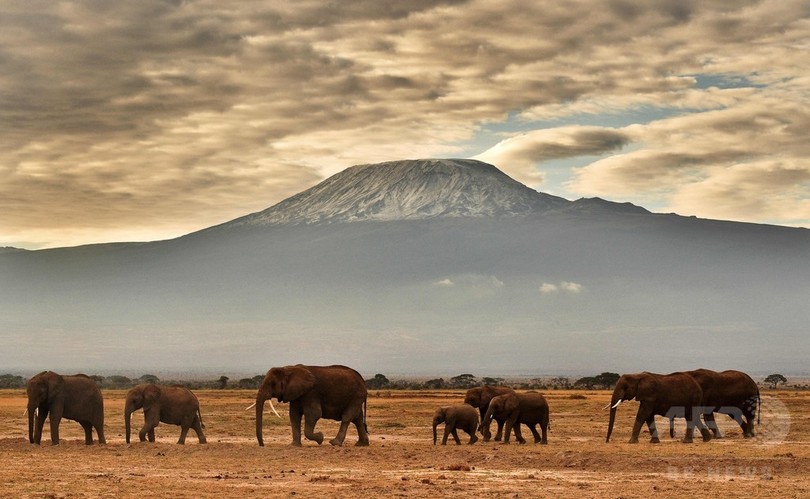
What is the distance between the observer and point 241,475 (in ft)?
94.4

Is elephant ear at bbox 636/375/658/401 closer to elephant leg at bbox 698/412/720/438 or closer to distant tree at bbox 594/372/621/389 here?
elephant leg at bbox 698/412/720/438

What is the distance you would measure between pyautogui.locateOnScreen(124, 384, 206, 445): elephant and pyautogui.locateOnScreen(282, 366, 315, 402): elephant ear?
320cm

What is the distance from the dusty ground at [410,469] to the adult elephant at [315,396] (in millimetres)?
777

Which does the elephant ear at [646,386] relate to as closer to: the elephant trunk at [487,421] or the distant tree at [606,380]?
the elephant trunk at [487,421]

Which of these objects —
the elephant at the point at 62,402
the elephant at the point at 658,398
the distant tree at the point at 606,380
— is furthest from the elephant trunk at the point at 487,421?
the distant tree at the point at 606,380

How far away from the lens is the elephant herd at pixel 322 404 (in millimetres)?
36500

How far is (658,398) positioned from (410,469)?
12929mm

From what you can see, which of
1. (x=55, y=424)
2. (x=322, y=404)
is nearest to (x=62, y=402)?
(x=55, y=424)

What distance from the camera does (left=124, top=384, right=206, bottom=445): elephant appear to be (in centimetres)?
3791

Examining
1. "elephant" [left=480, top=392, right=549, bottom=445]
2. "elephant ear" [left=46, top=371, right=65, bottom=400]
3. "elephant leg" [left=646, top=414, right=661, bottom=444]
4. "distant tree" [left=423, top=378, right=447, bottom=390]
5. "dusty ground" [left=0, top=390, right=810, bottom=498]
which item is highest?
"distant tree" [left=423, top=378, right=447, bottom=390]

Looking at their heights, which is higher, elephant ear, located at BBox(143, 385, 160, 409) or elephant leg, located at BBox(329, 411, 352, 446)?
elephant ear, located at BBox(143, 385, 160, 409)

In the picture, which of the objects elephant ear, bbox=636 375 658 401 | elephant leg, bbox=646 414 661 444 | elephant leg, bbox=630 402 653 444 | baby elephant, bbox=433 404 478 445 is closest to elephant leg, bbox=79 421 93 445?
baby elephant, bbox=433 404 478 445

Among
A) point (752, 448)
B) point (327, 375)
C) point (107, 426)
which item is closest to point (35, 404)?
point (327, 375)

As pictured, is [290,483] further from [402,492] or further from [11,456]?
[11,456]
